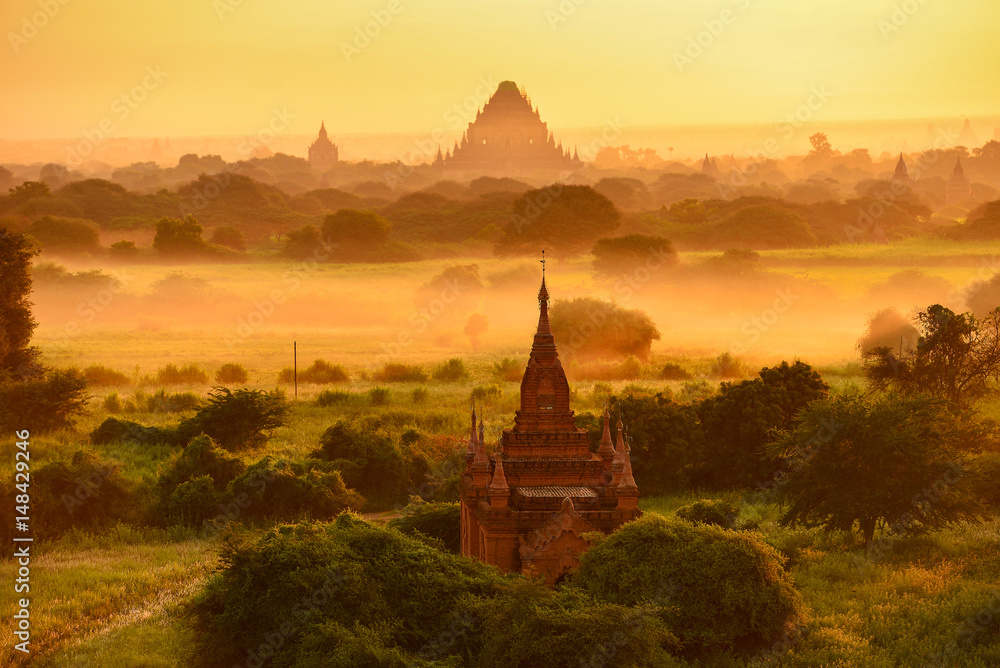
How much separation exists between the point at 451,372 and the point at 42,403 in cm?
2690

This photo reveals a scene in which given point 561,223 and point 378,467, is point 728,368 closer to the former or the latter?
point 378,467

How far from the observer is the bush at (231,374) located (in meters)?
72.5

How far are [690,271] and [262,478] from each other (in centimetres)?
8042

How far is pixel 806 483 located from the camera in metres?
37.5

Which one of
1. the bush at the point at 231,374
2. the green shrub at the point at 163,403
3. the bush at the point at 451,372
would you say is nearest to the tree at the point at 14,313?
the green shrub at the point at 163,403

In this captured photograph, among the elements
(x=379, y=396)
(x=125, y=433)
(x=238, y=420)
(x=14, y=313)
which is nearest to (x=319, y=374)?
(x=379, y=396)

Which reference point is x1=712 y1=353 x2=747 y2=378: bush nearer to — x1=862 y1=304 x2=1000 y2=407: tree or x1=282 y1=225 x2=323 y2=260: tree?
x1=862 y1=304 x2=1000 y2=407: tree

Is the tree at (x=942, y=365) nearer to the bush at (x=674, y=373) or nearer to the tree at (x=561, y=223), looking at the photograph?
the bush at (x=674, y=373)

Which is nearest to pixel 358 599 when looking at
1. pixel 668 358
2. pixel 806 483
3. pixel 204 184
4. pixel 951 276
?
pixel 806 483

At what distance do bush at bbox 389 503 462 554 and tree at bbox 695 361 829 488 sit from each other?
16568 millimetres

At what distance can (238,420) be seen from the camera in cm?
5109

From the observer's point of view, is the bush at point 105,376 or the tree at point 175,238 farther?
the tree at point 175,238

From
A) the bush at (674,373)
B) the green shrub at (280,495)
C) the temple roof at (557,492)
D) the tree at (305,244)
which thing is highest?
the tree at (305,244)

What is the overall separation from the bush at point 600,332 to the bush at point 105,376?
→ 99.2 ft
